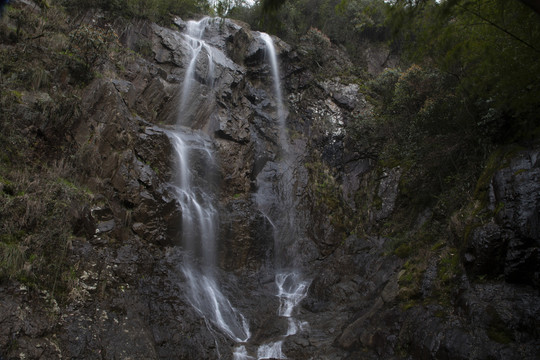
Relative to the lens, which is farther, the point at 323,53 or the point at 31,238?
the point at 323,53

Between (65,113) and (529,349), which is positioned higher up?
(65,113)

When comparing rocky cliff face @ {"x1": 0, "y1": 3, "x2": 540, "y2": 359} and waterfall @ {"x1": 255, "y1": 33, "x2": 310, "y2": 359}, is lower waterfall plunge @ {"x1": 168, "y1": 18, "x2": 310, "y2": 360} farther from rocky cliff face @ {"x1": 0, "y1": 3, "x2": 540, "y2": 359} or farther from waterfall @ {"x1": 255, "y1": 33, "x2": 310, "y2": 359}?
rocky cliff face @ {"x1": 0, "y1": 3, "x2": 540, "y2": 359}

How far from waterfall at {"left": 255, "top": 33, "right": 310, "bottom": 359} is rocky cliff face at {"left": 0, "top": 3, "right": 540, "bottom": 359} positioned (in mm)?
255

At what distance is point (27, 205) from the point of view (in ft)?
27.1

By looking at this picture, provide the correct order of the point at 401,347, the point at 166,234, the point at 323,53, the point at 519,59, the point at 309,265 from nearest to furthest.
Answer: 1. the point at 519,59
2. the point at 401,347
3. the point at 166,234
4. the point at 309,265
5. the point at 323,53

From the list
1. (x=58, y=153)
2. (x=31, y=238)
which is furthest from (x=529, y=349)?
(x=58, y=153)

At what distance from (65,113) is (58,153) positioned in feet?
4.80

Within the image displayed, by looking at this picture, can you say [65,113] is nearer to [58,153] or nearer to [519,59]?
[58,153]

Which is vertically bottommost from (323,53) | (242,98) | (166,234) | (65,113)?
(166,234)

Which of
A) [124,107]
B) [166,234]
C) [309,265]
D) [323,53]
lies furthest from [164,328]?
[323,53]

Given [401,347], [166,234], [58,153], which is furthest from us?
[166,234]

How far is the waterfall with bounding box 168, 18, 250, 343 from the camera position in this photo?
36.1 feet

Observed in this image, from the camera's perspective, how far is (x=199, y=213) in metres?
13.6

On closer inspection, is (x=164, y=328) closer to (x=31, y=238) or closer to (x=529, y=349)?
(x=31, y=238)
